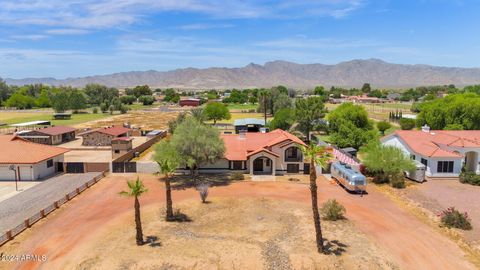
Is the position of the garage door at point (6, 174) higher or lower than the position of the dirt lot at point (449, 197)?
higher

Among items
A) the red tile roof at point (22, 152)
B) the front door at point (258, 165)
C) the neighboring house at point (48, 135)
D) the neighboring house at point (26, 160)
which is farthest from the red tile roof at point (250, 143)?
the neighboring house at point (48, 135)

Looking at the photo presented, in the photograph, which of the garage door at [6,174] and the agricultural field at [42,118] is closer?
the garage door at [6,174]

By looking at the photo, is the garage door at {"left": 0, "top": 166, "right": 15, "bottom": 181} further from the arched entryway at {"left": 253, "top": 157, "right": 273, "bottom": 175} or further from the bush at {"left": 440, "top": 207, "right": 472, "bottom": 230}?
the bush at {"left": 440, "top": 207, "right": 472, "bottom": 230}

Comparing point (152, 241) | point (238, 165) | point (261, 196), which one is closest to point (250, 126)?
point (238, 165)

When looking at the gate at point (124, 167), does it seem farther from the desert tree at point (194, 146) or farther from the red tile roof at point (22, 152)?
the desert tree at point (194, 146)

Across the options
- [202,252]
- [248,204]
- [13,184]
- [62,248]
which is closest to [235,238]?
[202,252]
